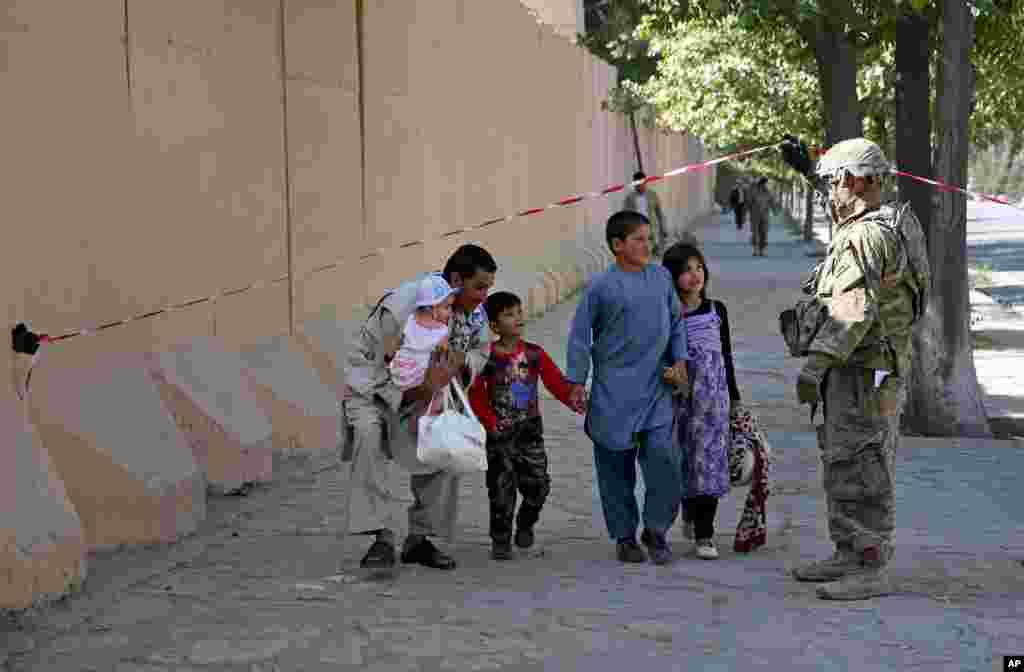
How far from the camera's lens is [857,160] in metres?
6.59

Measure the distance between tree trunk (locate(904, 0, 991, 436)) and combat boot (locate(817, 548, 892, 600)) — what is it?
16.1 feet

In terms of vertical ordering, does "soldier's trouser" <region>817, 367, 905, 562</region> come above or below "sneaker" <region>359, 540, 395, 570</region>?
above

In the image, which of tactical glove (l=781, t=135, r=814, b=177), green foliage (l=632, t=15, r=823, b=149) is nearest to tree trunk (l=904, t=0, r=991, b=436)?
tactical glove (l=781, t=135, r=814, b=177)

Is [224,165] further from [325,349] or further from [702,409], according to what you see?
[702,409]

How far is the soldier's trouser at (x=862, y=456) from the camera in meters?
6.59

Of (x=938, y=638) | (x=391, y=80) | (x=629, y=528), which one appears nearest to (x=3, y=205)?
(x=629, y=528)

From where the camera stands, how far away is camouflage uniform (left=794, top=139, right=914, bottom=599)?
21.3ft

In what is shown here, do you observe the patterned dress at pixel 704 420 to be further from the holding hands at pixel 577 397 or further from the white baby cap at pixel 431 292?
the white baby cap at pixel 431 292

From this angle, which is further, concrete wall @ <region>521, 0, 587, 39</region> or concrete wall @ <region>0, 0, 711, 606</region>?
concrete wall @ <region>521, 0, 587, 39</region>

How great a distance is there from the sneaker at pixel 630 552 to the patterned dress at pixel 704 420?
35cm

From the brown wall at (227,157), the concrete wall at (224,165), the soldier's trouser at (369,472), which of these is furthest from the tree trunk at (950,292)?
the soldier's trouser at (369,472)

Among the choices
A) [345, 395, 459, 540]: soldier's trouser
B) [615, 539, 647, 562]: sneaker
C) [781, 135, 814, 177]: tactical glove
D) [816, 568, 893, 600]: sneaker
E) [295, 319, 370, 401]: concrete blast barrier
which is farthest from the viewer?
[295, 319, 370, 401]: concrete blast barrier

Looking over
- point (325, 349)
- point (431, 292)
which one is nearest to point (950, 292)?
point (325, 349)

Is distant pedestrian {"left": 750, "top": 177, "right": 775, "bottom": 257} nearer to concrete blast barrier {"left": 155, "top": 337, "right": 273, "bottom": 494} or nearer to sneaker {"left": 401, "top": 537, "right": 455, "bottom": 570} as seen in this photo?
concrete blast barrier {"left": 155, "top": 337, "right": 273, "bottom": 494}
